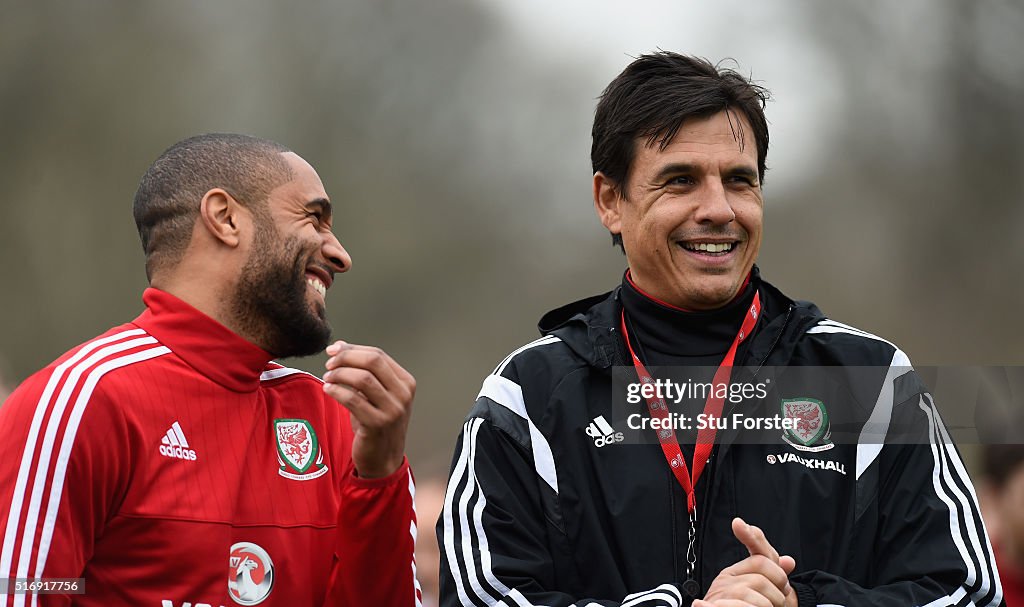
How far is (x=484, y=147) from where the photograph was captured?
36.7 feet

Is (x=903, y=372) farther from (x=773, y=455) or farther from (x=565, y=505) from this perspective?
(x=565, y=505)

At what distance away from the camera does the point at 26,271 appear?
31.4ft

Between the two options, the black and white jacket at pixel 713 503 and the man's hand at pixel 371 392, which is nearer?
the black and white jacket at pixel 713 503

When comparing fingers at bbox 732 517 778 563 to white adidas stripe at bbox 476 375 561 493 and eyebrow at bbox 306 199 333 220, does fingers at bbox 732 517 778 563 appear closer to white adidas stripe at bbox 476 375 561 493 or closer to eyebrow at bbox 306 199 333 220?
white adidas stripe at bbox 476 375 561 493

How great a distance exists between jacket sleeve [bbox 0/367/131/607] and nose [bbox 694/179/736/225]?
135cm

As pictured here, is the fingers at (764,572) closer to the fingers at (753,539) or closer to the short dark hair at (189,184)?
the fingers at (753,539)

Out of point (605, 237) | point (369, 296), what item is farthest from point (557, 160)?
point (369, 296)

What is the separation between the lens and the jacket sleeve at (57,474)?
245cm

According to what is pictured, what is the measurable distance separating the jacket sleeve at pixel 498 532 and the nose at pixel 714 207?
64 centimetres

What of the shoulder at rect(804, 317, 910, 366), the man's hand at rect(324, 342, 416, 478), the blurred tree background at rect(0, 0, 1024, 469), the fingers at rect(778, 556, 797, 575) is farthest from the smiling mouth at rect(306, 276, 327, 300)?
the blurred tree background at rect(0, 0, 1024, 469)

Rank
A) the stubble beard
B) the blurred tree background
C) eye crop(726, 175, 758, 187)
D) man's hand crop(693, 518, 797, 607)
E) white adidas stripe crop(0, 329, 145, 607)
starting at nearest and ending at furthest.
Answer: man's hand crop(693, 518, 797, 607) < white adidas stripe crop(0, 329, 145, 607) < eye crop(726, 175, 758, 187) < the stubble beard < the blurred tree background

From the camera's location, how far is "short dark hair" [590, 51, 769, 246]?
2896 mm

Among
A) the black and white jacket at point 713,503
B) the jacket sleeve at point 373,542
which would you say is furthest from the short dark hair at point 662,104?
the jacket sleeve at point 373,542

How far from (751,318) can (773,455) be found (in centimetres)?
34
